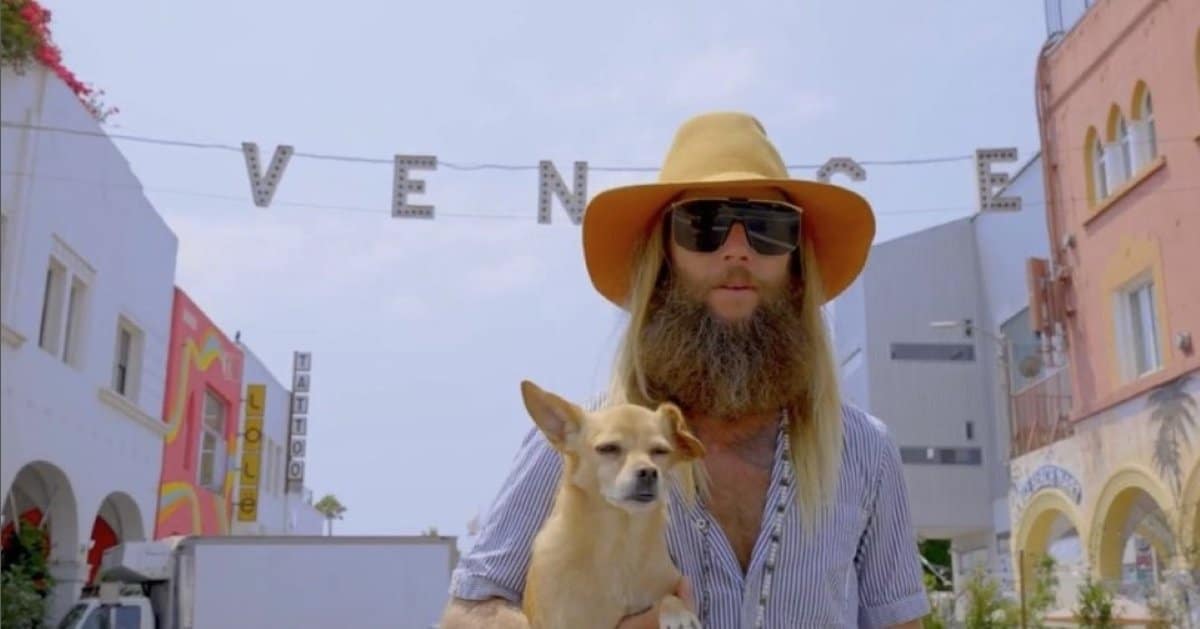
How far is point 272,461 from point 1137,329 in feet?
75.2

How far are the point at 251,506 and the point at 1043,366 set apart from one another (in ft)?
55.7

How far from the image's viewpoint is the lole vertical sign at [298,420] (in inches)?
1277

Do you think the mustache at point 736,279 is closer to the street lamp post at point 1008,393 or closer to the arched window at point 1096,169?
the street lamp post at point 1008,393

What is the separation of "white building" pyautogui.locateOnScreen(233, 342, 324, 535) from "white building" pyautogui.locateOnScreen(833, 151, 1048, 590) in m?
15.1

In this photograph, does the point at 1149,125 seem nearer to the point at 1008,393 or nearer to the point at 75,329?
the point at 1008,393

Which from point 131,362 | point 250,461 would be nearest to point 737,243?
point 131,362

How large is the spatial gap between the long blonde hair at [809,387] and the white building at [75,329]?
10619mm

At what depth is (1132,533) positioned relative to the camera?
1550cm

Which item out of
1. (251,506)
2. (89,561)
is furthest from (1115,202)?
(251,506)

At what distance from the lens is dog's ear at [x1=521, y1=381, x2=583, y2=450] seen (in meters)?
2.60

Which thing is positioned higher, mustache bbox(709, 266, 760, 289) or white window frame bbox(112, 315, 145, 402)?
white window frame bbox(112, 315, 145, 402)

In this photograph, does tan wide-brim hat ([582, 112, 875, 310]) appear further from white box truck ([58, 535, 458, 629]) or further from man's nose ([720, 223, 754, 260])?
white box truck ([58, 535, 458, 629])

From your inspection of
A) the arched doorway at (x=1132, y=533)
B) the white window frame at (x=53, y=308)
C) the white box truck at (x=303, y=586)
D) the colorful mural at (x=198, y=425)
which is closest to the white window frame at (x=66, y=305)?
the white window frame at (x=53, y=308)

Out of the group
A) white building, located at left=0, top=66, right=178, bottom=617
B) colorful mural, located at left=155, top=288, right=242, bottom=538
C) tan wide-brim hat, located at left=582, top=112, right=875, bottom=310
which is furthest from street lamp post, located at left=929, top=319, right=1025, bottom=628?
colorful mural, located at left=155, top=288, right=242, bottom=538
